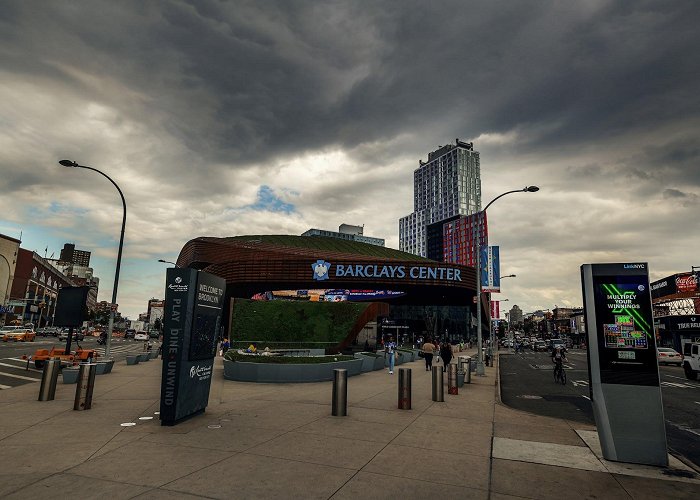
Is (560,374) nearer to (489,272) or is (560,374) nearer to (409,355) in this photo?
(409,355)

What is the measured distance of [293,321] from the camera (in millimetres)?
38156

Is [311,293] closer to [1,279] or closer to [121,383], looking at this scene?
[121,383]

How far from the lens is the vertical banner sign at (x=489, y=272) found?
1171 inches

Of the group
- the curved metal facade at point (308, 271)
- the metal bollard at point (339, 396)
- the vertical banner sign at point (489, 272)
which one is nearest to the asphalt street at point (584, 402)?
the metal bollard at point (339, 396)

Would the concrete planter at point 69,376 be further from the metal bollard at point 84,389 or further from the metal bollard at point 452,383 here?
the metal bollard at point 452,383

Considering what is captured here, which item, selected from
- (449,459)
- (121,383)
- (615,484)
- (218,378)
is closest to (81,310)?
(121,383)

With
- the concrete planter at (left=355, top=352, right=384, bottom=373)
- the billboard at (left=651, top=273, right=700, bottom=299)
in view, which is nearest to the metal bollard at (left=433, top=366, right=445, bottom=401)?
the concrete planter at (left=355, top=352, right=384, bottom=373)

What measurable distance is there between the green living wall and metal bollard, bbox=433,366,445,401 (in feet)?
78.0

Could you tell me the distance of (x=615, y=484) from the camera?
5.87 m

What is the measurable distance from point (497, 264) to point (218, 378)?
46.8 m

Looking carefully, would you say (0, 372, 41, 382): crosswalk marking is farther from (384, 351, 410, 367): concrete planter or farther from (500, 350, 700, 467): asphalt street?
(384, 351, 410, 367): concrete planter

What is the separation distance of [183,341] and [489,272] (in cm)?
4265

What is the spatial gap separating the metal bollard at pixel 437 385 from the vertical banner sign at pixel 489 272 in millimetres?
15372

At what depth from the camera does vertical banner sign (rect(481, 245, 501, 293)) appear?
97.6ft
